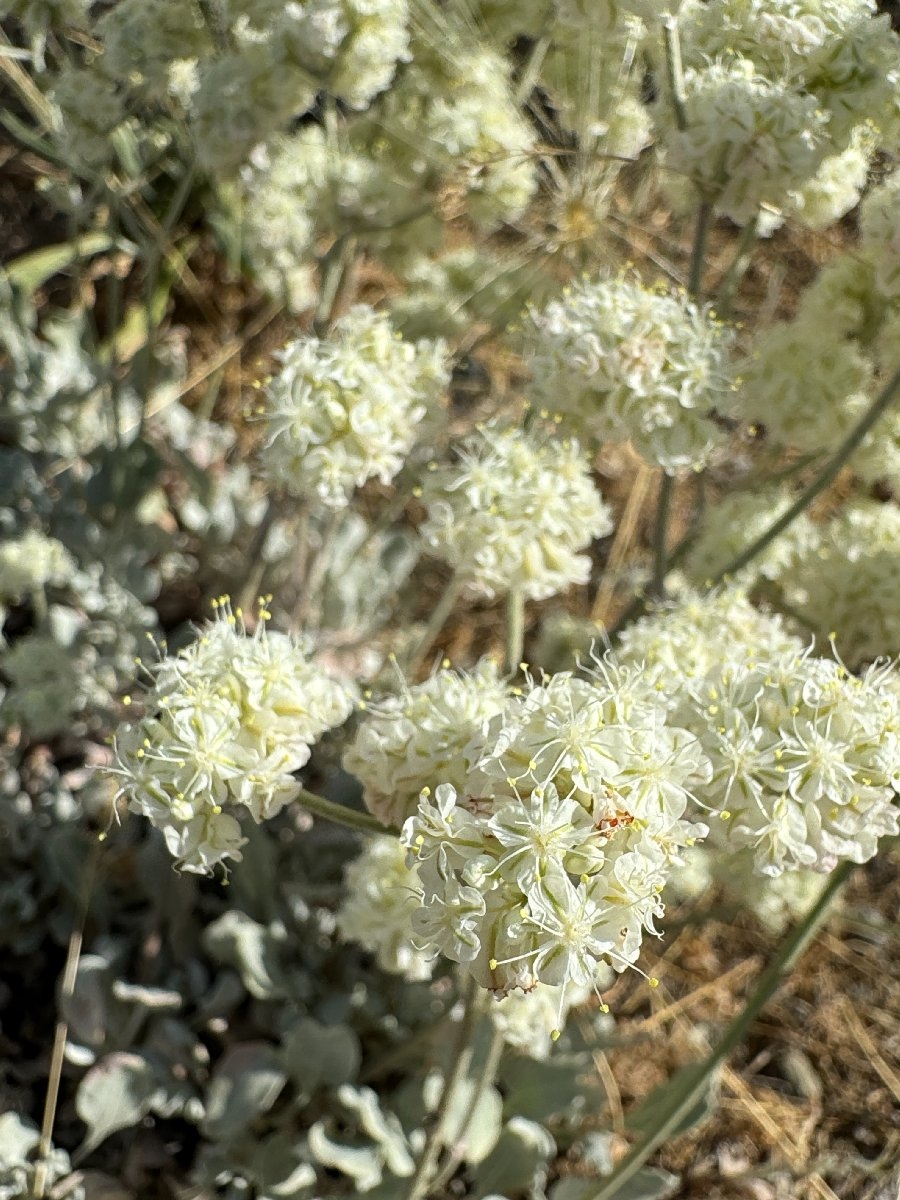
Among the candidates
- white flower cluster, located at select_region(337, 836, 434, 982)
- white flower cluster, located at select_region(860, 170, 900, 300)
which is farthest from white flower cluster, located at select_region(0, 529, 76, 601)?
white flower cluster, located at select_region(860, 170, 900, 300)

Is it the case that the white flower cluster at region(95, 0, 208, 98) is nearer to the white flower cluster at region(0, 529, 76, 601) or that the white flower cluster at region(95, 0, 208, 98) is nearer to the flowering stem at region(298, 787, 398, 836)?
the white flower cluster at region(0, 529, 76, 601)

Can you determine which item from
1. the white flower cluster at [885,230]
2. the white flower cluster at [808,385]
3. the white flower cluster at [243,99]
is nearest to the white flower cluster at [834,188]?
the white flower cluster at [885,230]

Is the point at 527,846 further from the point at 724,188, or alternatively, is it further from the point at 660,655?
the point at 724,188

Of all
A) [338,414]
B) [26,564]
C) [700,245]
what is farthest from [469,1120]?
[700,245]

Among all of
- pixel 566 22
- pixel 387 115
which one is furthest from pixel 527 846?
pixel 387 115

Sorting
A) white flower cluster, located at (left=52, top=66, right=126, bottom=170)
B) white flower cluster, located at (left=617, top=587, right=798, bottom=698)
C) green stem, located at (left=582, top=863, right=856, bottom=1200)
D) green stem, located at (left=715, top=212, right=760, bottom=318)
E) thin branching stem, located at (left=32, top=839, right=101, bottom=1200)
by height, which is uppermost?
green stem, located at (left=715, top=212, right=760, bottom=318)

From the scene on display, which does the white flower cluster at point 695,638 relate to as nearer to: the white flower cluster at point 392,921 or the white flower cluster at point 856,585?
the white flower cluster at point 856,585

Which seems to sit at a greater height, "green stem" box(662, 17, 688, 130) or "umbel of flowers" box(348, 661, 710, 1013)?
"green stem" box(662, 17, 688, 130)
